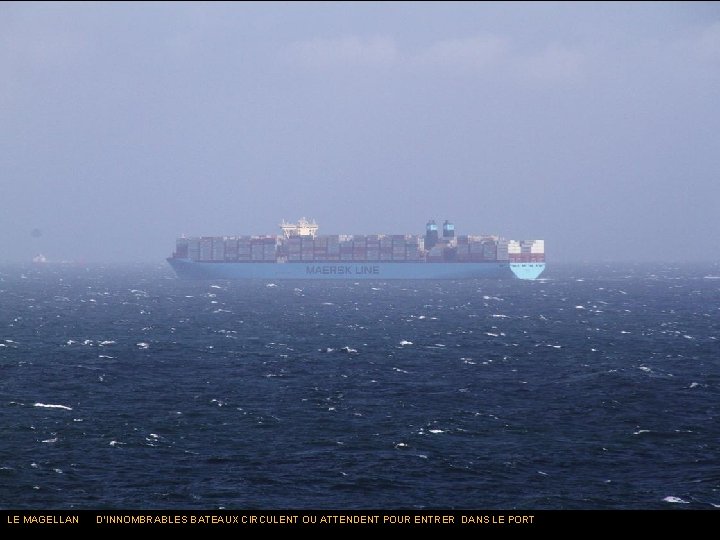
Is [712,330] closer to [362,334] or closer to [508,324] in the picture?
[508,324]

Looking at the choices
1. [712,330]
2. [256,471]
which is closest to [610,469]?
[256,471]

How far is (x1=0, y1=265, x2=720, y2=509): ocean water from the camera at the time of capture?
3269 cm

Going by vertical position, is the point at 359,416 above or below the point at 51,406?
above

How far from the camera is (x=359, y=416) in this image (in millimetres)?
45594
